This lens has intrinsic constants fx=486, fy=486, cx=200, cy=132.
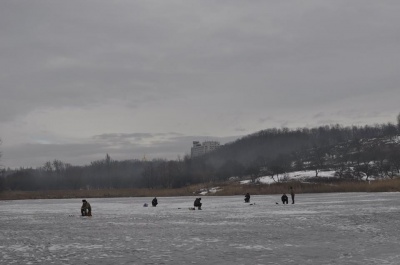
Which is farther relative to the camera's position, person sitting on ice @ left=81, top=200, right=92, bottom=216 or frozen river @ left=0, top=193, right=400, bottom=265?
person sitting on ice @ left=81, top=200, right=92, bottom=216

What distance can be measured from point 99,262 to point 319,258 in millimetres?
6328

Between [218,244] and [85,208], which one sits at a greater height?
[85,208]

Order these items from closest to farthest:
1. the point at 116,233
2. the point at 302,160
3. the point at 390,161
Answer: the point at 116,233, the point at 390,161, the point at 302,160

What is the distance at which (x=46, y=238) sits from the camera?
825 inches

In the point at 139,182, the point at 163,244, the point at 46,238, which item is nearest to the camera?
the point at 163,244

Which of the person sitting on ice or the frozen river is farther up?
the person sitting on ice

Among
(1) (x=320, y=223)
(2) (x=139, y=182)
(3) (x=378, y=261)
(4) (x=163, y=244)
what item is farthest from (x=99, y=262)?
(2) (x=139, y=182)

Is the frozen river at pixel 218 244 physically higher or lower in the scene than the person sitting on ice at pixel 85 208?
lower

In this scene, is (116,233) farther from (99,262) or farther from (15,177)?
(15,177)

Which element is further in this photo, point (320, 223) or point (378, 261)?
point (320, 223)

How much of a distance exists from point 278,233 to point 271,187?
5947 centimetres

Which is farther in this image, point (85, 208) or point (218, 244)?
point (85, 208)

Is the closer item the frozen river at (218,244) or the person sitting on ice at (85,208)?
the frozen river at (218,244)

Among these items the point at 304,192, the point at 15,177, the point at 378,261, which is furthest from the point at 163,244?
the point at 15,177
